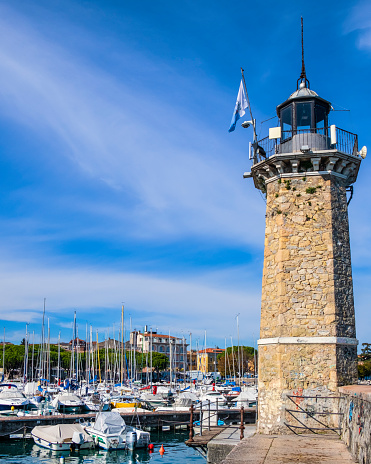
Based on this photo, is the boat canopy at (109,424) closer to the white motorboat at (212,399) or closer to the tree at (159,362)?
the white motorboat at (212,399)

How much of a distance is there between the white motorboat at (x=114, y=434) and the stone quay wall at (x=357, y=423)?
55.5ft

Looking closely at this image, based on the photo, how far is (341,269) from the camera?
13.6 metres

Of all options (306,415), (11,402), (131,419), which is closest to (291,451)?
(306,415)

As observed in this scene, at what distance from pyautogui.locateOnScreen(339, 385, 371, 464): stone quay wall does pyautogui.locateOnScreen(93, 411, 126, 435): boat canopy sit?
17300mm

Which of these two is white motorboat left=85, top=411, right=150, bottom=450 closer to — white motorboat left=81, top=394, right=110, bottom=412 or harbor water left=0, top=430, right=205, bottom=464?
harbor water left=0, top=430, right=205, bottom=464

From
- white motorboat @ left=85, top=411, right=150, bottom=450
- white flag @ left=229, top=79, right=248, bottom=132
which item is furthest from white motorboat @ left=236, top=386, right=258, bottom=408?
white flag @ left=229, top=79, right=248, bottom=132

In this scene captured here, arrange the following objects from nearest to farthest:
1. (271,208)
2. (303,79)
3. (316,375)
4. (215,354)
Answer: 1. (316,375)
2. (271,208)
3. (303,79)
4. (215,354)

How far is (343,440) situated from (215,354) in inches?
4551

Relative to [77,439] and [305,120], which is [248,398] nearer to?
[77,439]

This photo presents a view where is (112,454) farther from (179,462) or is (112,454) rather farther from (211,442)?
(211,442)

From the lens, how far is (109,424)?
26.0 metres

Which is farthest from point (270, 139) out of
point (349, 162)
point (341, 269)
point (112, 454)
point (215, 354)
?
point (215, 354)

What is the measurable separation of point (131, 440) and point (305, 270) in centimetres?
1715

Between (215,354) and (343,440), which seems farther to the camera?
(215,354)
